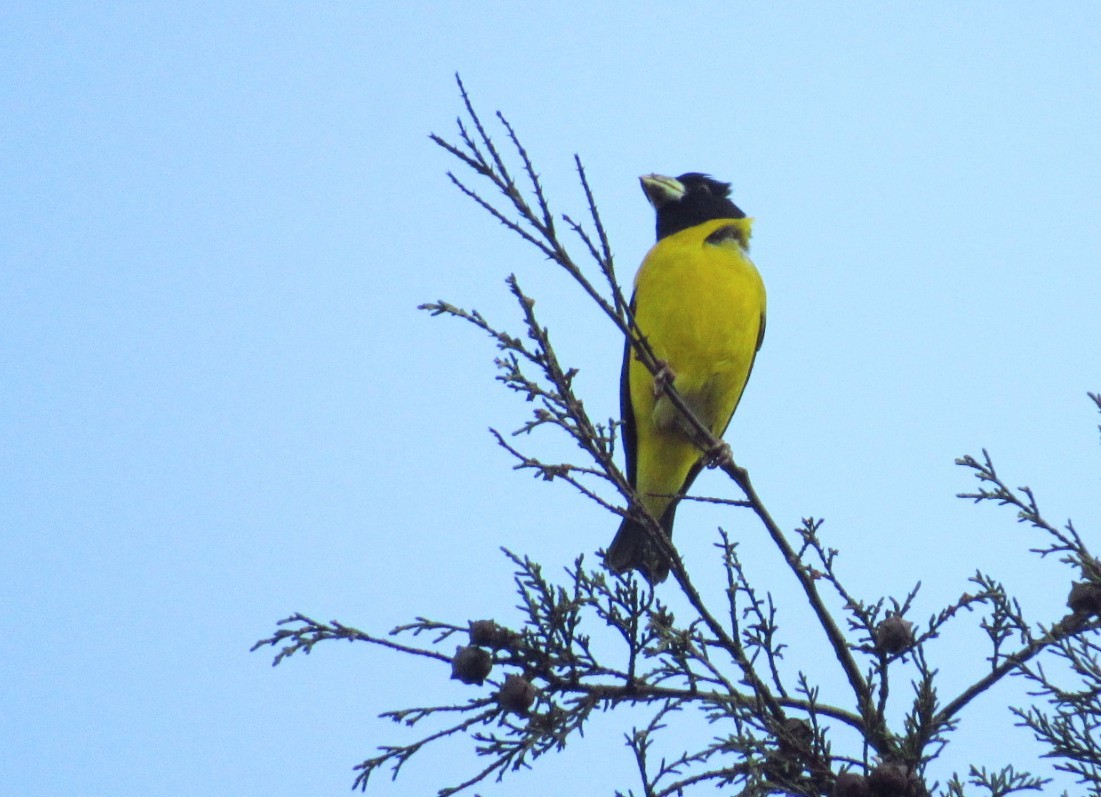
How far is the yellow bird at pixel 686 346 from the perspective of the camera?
16.9 feet

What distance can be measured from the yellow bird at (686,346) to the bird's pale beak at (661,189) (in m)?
Answer: 0.44

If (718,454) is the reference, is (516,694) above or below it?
below

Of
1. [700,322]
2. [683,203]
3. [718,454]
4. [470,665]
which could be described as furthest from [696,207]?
[470,665]

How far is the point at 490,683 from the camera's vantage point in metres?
3.03

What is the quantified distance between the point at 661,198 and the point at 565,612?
3.66m

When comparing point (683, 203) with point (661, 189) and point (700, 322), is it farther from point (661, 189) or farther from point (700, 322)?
point (700, 322)

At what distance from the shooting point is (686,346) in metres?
5.15

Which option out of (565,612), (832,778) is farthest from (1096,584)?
(565,612)

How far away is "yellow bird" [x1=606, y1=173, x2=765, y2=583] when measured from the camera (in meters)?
5.15

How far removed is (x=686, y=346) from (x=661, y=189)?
1473 mm

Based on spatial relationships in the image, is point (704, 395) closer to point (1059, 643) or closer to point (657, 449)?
point (657, 449)

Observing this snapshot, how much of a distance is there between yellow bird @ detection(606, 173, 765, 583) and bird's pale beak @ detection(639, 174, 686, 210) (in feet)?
1.44

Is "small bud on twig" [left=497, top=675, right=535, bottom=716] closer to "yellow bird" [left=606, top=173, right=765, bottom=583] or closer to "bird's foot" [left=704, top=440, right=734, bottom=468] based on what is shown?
"bird's foot" [left=704, top=440, right=734, bottom=468]

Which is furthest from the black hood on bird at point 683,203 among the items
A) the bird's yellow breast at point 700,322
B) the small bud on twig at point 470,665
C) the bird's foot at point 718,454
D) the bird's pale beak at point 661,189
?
the small bud on twig at point 470,665
